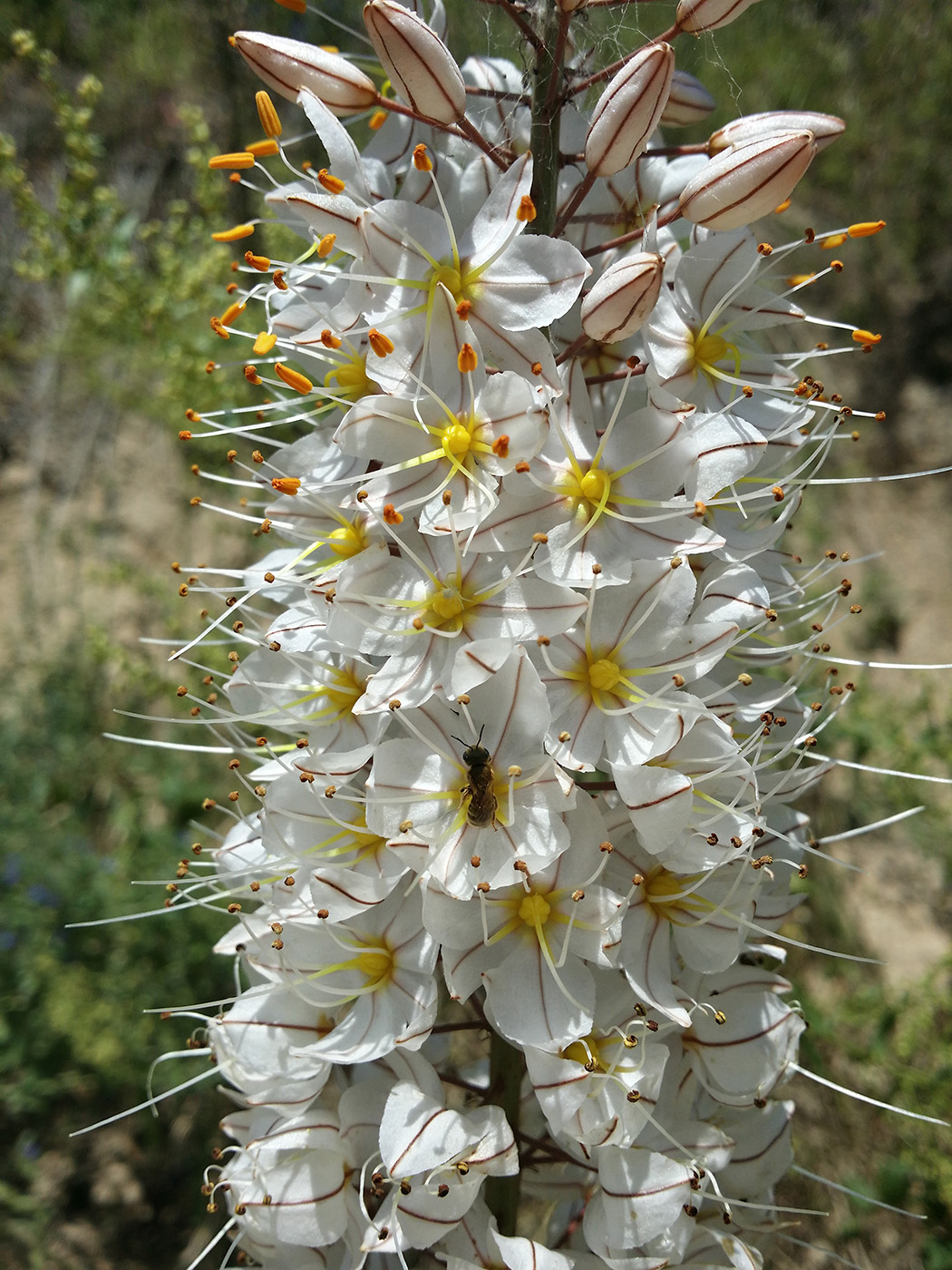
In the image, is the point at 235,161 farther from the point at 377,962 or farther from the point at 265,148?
the point at 377,962

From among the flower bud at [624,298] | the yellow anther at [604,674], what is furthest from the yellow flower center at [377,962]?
the flower bud at [624,298]

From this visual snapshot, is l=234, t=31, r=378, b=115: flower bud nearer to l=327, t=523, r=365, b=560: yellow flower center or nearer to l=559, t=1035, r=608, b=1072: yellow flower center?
l=327, t=523, r=365, b=560: yellow flower center

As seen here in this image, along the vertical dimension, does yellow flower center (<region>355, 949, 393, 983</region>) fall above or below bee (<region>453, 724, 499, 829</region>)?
below

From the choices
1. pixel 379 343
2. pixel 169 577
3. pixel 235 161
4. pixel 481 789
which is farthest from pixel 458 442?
pixel 169 577

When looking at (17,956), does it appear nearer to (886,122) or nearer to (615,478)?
(615,478)

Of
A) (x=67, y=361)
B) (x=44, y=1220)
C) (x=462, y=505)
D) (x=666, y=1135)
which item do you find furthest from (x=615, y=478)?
(x=67, y=361)

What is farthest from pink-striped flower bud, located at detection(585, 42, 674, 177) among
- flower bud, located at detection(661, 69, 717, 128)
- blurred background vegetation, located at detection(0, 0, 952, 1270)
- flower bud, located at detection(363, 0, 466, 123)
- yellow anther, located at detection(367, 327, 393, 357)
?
blurred background vegetation, located at detection(0, 0, 952, 1270)
